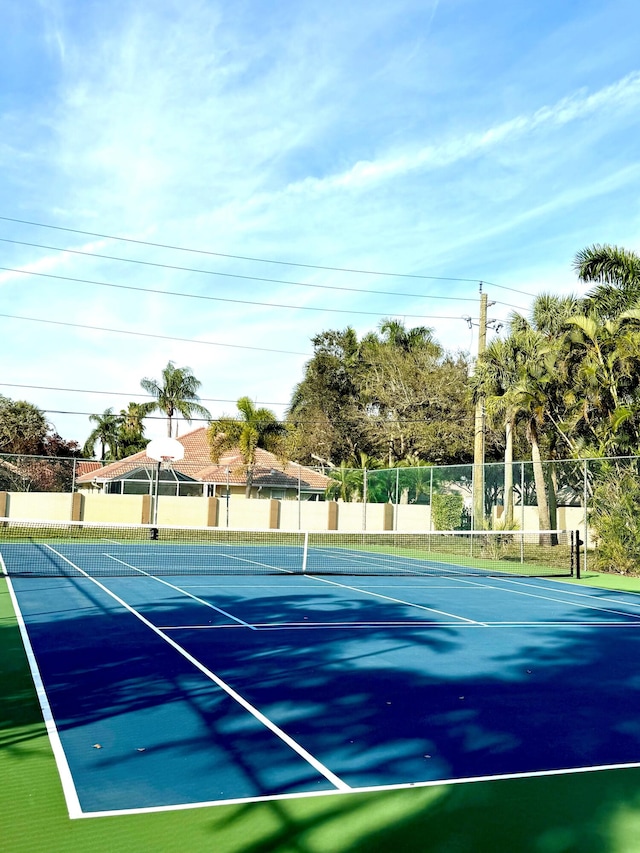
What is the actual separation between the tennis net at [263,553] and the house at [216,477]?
32.2 feet

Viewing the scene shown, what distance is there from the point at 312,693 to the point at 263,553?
1799 cm

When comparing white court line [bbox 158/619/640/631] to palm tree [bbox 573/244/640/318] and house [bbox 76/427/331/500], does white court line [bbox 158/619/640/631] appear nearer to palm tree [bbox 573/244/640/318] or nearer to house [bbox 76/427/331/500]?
palm tree [bbox 573/244/640/318]

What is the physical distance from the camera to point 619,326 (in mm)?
23562

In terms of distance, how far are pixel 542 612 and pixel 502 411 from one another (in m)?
15.6

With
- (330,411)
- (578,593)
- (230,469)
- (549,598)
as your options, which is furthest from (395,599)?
(330,411)

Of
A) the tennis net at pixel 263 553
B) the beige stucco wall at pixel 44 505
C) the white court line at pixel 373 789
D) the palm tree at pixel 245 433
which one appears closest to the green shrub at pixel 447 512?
the tennis net at pixel 263 553

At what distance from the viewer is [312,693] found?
24.2ft

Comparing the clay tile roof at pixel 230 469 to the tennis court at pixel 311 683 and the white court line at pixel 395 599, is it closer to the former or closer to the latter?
the white court line at pixel 395 599

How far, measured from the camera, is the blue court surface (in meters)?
5.33

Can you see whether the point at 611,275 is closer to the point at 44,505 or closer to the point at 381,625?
the point at 381,625

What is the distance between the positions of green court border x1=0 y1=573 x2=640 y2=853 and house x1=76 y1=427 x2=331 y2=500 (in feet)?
120

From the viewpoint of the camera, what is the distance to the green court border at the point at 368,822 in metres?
4.22

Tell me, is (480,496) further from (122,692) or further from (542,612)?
(122,692)

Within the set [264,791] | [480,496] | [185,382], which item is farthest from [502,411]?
[185,382]
